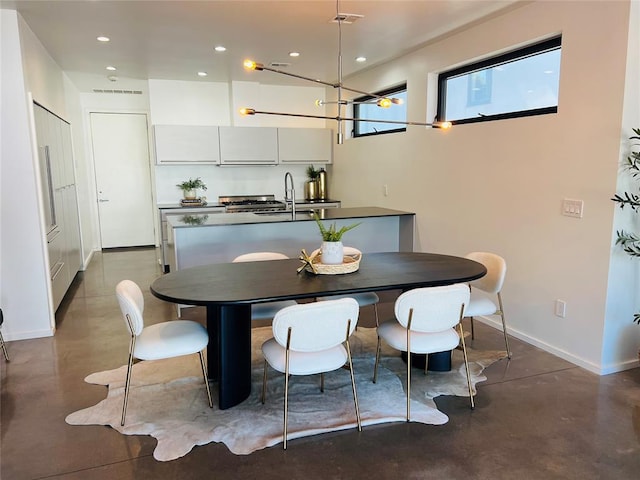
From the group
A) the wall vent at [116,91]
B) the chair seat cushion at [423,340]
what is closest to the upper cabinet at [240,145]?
the wall vent at [116,91]

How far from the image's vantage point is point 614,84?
286 centimetres

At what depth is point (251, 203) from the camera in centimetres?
668

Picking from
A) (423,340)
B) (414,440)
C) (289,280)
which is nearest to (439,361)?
→ (423,340)

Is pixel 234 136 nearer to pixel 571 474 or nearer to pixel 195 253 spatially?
pixel 195 253

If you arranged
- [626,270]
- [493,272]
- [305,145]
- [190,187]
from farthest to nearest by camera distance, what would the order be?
[305,145] → [190,187] → [493,272] → [626,270]

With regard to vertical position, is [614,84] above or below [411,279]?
above

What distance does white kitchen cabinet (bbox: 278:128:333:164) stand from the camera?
666 cm

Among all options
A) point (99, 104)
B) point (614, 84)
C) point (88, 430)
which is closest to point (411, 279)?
point (614, 84)

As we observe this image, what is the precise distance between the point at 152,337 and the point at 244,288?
0.60 meters

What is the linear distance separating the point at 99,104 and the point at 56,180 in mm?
3132

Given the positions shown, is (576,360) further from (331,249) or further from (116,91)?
(116,91)

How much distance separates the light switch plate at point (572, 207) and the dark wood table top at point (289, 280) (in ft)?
2.54

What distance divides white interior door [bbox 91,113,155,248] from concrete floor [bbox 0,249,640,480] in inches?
186

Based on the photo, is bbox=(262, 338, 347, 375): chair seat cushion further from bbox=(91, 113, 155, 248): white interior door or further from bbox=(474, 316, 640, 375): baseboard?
bbox=(91, 113, 155, 248): white interior door
